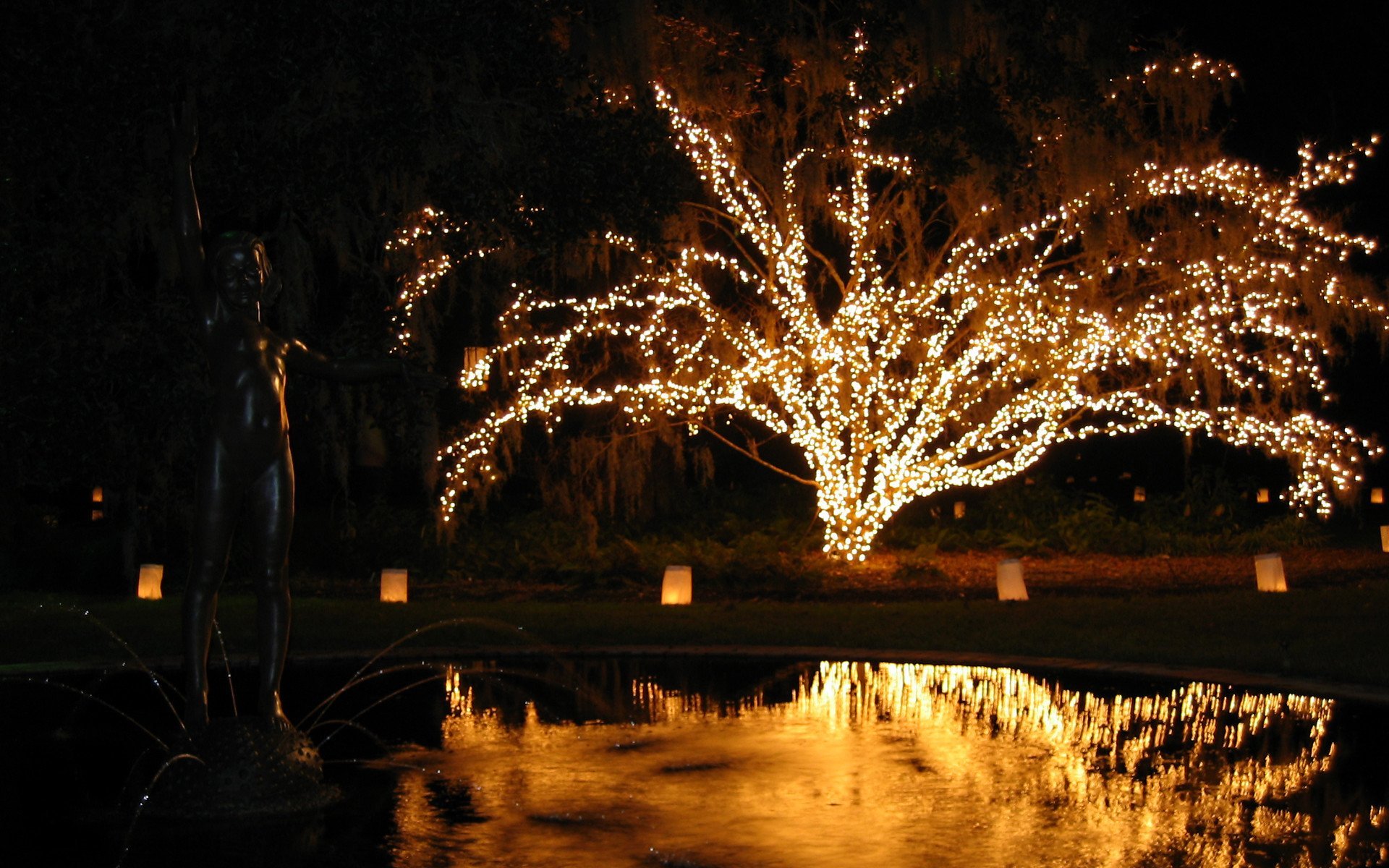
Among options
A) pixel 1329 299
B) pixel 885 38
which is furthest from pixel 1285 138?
pixel 885 38

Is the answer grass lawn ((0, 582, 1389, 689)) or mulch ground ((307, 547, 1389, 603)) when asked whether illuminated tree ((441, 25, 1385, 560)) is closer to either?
mulch ground ((307, 547, 1389, 603))

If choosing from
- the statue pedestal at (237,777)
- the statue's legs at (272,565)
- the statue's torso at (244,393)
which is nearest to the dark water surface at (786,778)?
the statue pedestal at (237,777)

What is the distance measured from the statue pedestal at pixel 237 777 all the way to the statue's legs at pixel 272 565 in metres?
0.19

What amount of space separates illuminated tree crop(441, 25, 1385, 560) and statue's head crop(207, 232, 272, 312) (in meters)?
11.9

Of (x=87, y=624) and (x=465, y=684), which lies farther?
(x=87, y=624)

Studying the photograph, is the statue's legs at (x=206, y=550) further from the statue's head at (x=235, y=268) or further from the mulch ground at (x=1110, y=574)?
the mulch ground at (x=1110, y=574)

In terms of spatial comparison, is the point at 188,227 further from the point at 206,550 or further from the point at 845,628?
the point at 845,628

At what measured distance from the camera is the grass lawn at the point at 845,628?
48.4ft

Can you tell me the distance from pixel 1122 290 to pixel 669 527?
826cm

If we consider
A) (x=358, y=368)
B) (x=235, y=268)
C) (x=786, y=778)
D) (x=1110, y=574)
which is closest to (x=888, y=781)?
(x=786, y=778)

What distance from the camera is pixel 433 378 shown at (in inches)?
349

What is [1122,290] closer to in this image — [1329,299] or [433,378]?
[1329,299]

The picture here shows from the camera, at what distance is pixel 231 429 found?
8.45 m

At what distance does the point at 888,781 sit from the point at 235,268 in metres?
4.55
